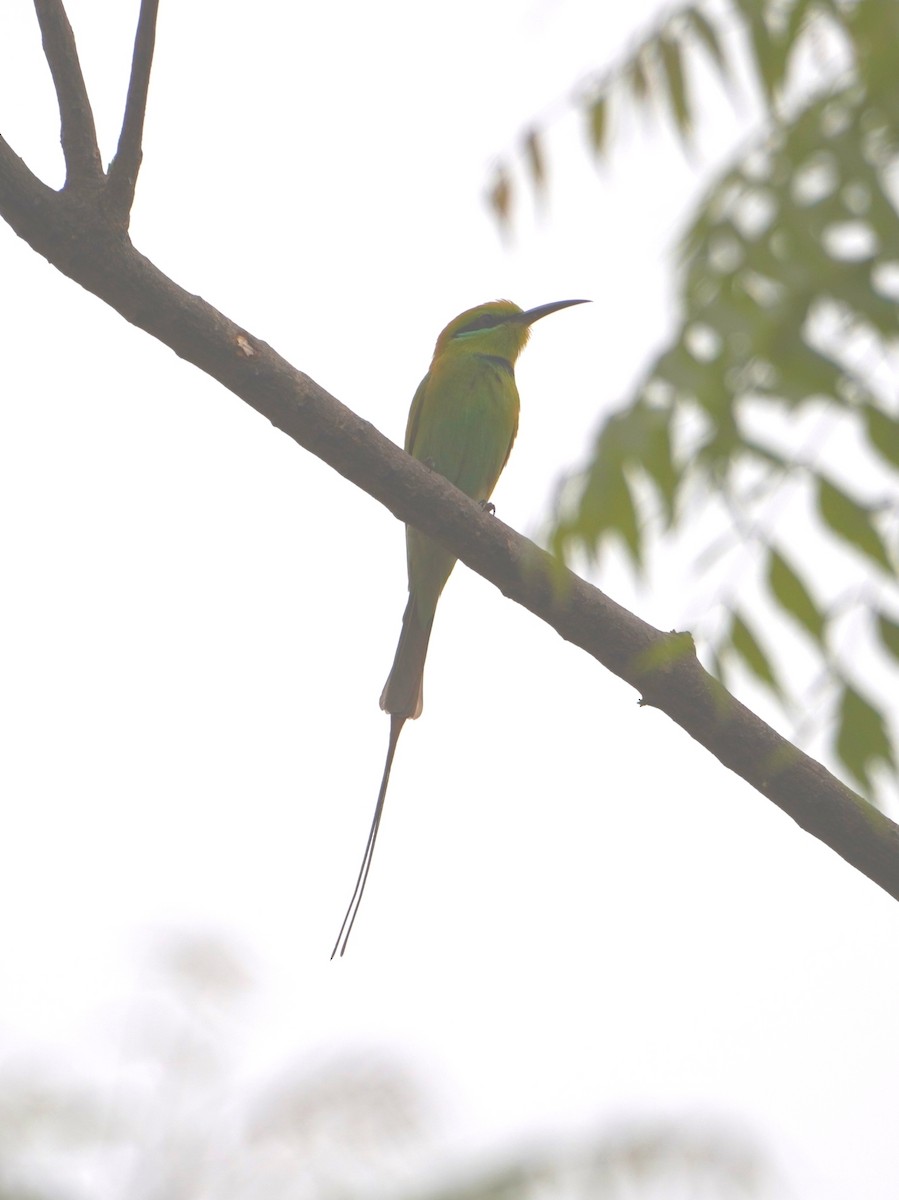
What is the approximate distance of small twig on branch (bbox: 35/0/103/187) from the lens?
199cm

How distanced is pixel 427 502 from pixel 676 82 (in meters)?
0.80

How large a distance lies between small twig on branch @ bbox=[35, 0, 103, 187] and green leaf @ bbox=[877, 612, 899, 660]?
139 centimetres

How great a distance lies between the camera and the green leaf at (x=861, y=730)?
123cm

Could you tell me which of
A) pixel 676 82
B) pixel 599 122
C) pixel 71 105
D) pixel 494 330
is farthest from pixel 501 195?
pixel 494 330

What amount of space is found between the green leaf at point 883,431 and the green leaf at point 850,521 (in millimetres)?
47

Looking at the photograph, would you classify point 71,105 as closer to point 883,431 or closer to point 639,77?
point 639,77

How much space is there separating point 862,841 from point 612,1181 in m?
1.49

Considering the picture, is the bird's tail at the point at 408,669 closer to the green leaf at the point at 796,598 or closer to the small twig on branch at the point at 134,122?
the small twig on branch at the point at 134,122

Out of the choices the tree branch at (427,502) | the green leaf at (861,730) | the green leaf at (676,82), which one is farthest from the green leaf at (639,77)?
the green leaf at (861,730)

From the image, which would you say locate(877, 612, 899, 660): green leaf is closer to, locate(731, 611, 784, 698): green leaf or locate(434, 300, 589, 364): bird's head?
locate(731, 611, 784, 698): green leaf

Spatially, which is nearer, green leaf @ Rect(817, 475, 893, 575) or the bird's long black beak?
green leaf @ Rect(817, 475, 893, 575)

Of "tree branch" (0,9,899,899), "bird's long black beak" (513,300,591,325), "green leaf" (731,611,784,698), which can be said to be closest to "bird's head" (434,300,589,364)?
"bird's long black beak" (513,300,591,325)

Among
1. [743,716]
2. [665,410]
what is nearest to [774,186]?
[665,410]

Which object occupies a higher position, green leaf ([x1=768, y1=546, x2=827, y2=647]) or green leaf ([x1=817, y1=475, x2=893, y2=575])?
green leaf ([x1=817, y1=475, x2=893, y2=575])
